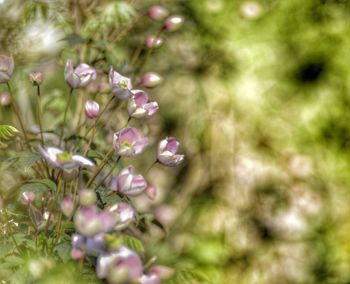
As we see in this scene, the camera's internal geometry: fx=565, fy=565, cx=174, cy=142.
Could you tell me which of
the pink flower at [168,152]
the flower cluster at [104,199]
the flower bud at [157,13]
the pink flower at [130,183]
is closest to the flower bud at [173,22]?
the flower bud at [157,13]

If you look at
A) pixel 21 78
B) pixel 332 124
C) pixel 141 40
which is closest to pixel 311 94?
pixel 332 124

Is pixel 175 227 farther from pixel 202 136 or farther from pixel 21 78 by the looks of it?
pixel 21 78

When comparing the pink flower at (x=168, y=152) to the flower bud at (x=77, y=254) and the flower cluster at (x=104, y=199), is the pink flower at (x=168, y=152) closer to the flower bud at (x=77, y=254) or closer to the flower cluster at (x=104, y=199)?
the flower cluster at (x=104, y=199)

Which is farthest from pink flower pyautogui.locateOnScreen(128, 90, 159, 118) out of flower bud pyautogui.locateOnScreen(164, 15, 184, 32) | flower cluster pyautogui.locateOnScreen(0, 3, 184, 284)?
flower bud pyautogui.locateOnScreen(164, 15, 184, 32)

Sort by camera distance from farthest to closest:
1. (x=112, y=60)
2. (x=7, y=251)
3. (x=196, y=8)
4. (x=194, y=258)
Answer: (x=196, y=8) < (x=194, y=258) < (x=112, y=60) < (x=7, y=251)

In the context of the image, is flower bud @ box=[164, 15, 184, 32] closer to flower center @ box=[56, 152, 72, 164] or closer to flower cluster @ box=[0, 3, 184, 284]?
flower cluster @ box=[0, 3, 184, 284]

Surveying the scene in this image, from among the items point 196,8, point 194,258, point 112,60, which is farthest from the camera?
point 196,8

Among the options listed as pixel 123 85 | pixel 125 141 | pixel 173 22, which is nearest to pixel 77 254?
pixel 125 141

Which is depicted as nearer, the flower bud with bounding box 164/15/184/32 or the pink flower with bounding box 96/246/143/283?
A: the pink flower with bounding box 96/246/143/283
